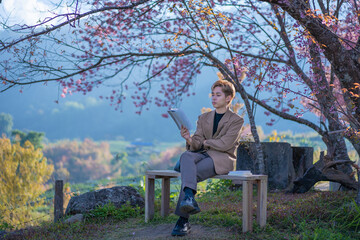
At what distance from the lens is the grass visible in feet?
12.6

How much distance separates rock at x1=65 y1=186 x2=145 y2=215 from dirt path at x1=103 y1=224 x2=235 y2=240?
0.85 meters

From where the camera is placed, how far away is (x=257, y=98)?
6.52 meters

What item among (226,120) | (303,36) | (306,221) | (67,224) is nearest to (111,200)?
(67,224)

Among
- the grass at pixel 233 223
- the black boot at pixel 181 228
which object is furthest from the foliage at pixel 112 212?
the black boot at pixel 181 228

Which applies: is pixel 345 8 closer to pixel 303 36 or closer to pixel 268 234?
pixel 303 36

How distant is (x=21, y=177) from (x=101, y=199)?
834 centimetres

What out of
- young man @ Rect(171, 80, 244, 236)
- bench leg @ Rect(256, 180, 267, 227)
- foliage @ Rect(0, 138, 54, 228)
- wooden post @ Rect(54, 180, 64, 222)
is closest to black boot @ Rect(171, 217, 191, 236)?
young man @ Rect(171, 80, 244, 236)

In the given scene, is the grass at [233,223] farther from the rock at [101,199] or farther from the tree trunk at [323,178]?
the tree trunk at [323,178]

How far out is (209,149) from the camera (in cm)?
414

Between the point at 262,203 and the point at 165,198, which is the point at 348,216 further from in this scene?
the point at 165,198

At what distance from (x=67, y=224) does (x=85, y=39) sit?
133 inches

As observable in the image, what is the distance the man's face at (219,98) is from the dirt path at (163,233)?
4.58 ft

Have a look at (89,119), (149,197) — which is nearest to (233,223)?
(149,197)

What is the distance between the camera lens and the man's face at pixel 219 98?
4.14m
